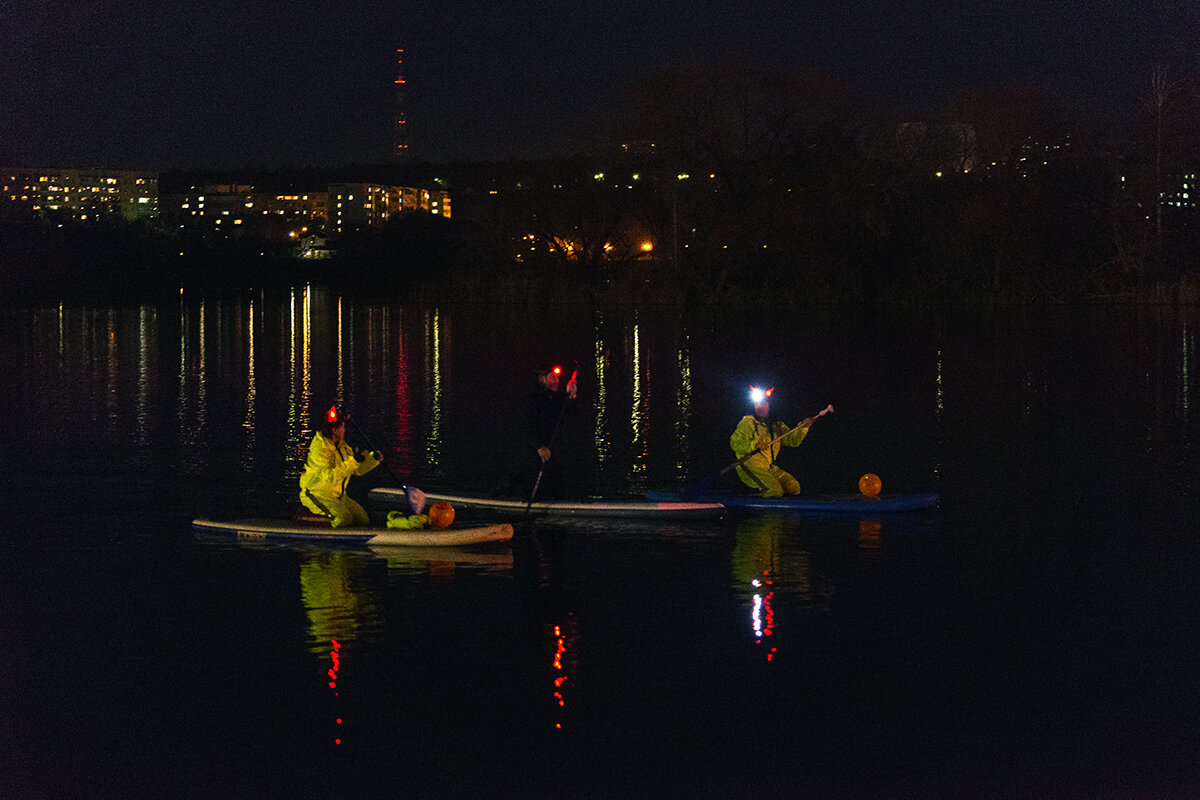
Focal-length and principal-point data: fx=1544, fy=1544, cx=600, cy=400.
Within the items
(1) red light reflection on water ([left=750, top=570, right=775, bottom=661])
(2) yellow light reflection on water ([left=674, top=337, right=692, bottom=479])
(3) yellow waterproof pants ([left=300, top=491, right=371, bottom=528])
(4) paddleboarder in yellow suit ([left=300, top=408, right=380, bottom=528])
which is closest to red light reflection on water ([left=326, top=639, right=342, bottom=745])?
(1) red light reflection on water ([left=750, top=570, right=775, bottom=661])

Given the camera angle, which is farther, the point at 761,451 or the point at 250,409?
the point at 250,409

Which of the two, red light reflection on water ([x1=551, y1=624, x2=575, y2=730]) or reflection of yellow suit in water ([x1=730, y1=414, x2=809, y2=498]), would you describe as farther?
reflection of yellow suit in water ([x1=730, y1=414, x2=809, y2=498])

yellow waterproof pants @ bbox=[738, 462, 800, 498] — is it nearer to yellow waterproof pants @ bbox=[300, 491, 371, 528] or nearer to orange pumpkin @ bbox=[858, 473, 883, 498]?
orange pumpkin @ bbox=[858, 473, 883, 498]

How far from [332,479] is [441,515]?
1133 millimetres

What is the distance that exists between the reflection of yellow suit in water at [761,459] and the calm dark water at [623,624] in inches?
32.2

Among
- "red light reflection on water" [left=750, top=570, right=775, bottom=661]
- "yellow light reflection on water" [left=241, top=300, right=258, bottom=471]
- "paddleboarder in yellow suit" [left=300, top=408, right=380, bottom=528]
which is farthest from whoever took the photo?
"yellow light reflection on water" [left=241, top=300, right=258, bottom=471]

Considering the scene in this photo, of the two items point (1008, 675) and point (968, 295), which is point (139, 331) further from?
point (1008, 675)

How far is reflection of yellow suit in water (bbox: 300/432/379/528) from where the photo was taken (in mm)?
14719

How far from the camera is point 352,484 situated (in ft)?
61.9

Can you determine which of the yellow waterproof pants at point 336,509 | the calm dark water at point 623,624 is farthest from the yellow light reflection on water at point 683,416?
the yellow waterproof pants at point 336,509

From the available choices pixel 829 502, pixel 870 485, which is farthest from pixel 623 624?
pixel 870 485

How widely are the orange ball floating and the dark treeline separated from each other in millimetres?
55207

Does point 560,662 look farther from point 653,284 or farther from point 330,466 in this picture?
point 653,284

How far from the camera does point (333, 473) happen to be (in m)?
14.9
